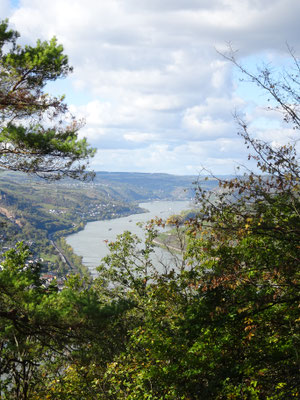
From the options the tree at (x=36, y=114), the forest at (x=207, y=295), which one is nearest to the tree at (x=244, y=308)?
the forest at (x=207, y=295)

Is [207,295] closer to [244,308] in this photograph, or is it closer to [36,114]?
[244,308]

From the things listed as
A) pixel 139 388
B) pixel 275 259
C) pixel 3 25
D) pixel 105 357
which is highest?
pixel 3 25

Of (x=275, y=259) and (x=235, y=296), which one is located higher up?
(x=275, y=259)

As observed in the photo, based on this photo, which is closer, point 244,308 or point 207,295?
point 244,308

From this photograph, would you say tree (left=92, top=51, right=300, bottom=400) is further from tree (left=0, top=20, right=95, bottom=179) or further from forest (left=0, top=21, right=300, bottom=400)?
tree (left=0, top=20, right=95, bottom=179)

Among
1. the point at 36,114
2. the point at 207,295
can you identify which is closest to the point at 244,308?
the point at 207,295

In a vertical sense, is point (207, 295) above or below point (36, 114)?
below

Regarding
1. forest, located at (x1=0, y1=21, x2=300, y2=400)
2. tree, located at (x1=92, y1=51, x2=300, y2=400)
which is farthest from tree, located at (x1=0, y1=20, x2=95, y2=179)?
tree, located at (x1=92, y1=51, x2=300, y2=400)

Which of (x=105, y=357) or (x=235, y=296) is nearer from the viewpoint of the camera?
(x=235, y=296)

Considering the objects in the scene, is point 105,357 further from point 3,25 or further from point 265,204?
point 3,25

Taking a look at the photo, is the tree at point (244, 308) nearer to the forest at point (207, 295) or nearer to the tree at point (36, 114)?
the forest at point (207, 295)

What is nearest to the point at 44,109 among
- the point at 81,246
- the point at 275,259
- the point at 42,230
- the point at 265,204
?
the point at 265,204
